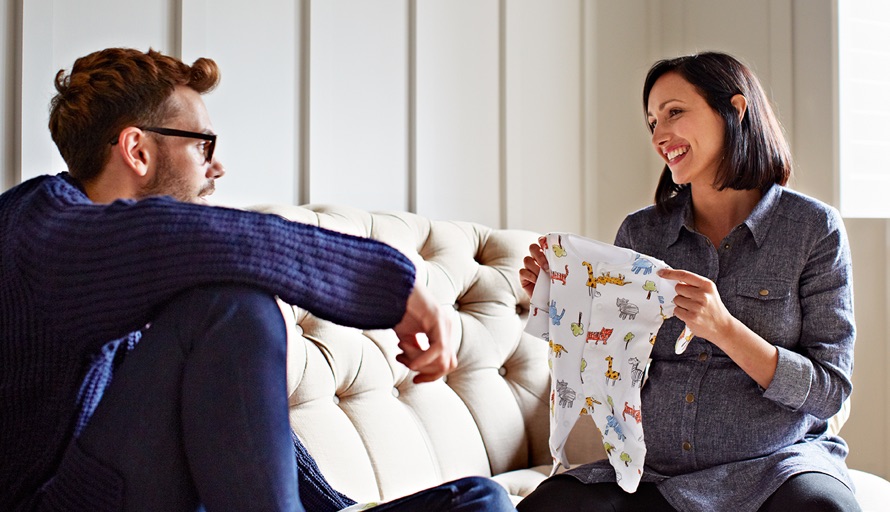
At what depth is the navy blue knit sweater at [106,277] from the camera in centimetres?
95

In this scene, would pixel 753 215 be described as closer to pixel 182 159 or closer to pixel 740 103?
pixel 740 103

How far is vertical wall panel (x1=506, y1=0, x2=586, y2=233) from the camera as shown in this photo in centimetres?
248

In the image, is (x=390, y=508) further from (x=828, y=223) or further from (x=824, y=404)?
(x=828, y=223)

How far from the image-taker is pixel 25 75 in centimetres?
159

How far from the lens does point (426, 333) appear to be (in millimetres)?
1066

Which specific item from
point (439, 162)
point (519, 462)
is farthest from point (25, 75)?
point (519, 462)

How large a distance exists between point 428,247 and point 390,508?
104 centimetres

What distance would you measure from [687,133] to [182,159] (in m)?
0.94

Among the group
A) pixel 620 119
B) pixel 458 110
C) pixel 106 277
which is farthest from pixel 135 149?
pixel 620 119

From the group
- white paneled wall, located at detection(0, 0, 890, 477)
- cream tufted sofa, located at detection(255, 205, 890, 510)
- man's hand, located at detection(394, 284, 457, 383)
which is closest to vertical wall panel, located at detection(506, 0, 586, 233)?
white paneled wall, located at detection(0, 0, 890, 477)

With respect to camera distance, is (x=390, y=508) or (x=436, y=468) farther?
(x=436, y=468)

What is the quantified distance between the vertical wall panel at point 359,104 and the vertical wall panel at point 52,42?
1.45 feet

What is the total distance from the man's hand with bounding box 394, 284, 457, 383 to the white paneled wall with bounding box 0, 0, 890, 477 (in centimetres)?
95

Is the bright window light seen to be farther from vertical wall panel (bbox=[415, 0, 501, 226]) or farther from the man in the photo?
the man
